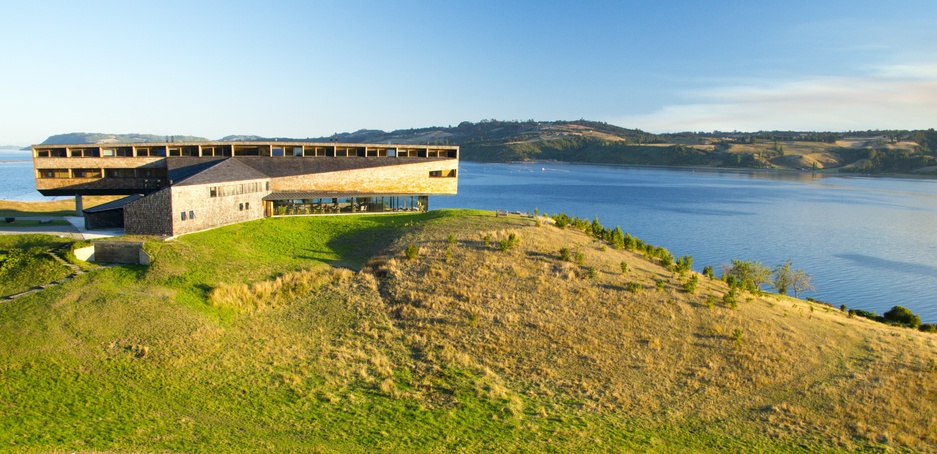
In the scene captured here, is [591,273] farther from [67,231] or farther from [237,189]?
[67,231]

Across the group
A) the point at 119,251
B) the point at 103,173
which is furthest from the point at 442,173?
the point at 103,173

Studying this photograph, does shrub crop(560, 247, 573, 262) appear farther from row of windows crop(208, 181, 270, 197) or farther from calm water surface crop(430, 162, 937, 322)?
calm water surface crop(430, 162, 937, 322)

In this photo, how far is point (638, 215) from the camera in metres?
98.9

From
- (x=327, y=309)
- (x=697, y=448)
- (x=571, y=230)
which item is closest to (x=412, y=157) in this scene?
(x=571, y=230)

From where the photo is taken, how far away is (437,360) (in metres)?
24.5

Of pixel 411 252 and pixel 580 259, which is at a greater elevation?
pixel 411 252

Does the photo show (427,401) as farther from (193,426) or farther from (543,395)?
(193,426)

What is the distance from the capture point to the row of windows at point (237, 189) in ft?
130

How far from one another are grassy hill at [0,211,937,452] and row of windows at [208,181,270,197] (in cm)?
396

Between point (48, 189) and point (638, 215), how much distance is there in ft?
281

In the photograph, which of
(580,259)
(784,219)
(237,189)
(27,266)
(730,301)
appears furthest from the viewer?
(784,219)

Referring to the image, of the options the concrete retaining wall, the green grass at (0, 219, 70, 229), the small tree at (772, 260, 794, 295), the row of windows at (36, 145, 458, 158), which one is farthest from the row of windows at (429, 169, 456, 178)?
the small tree at (772, 260, 794, 295)

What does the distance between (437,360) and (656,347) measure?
11.2 meters

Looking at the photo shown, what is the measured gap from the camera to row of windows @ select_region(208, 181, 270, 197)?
130 ft
